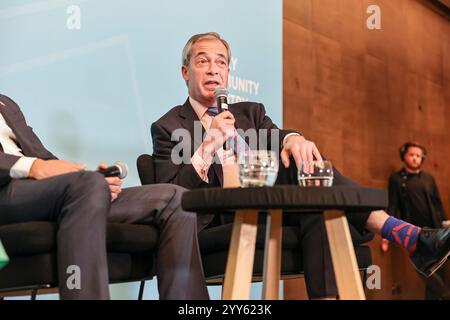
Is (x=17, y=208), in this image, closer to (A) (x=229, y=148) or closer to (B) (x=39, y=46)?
(A) (x=229, y=148)

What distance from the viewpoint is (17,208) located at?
222cm

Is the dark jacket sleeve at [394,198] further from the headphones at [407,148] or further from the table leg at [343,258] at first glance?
the table leg at [343,258]

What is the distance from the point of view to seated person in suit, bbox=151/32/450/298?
8.50 ft

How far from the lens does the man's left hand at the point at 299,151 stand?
2678mm

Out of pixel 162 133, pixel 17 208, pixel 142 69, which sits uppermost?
pixel 142 69

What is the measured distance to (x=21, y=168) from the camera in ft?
7.48

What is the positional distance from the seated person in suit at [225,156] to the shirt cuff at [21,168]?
707 mm

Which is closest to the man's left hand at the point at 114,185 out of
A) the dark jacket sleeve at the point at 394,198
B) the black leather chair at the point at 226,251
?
the black leather chair at the point at 226,251

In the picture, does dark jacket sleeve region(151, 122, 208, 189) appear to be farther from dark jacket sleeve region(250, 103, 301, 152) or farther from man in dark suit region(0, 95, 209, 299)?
dark jacket sleeve region(250, 103, 301, 152)

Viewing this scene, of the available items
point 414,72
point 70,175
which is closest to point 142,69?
point 70,175

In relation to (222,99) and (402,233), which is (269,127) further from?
(402,233)

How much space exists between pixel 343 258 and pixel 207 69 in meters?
1.39
